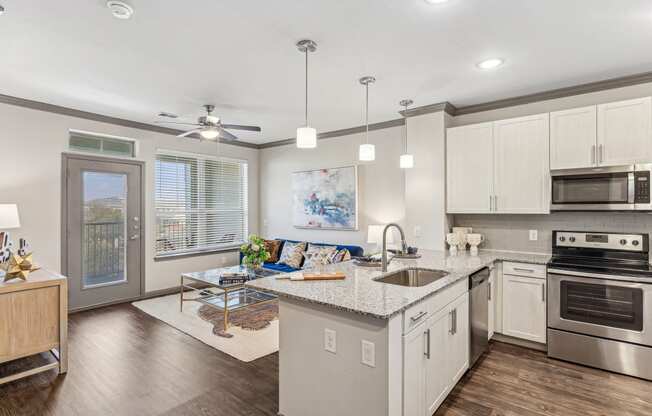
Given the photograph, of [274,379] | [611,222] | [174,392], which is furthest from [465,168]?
[174,392]

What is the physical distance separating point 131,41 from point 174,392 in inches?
106

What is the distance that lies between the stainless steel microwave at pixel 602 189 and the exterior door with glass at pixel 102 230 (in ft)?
17.7

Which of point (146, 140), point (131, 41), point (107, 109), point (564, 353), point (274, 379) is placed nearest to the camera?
point (131, 41)

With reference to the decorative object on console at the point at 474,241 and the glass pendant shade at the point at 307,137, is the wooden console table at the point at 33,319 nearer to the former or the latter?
the glass pendant shade at the point at 307,137

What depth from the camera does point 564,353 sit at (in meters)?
3.08

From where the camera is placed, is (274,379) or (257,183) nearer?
(274,379)

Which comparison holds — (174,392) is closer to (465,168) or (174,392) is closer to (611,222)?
(465,168)

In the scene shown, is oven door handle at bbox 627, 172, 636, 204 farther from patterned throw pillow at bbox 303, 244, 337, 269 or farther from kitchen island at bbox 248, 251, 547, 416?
patterned throw pillow at bbox 303, 244, 337, 269

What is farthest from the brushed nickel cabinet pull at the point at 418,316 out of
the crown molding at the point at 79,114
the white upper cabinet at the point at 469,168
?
the crown molding at the point at 79,114

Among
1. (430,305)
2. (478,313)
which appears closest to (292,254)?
(478,313)

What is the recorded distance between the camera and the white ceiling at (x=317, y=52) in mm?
2133

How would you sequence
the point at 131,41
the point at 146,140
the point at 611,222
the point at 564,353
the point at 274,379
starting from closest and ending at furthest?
the point at 131,41
the point at 274,379
the point at 564,353
the point at 611,222
the point at 146,140

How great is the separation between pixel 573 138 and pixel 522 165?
0.49 meters

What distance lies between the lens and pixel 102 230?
15.4ft
